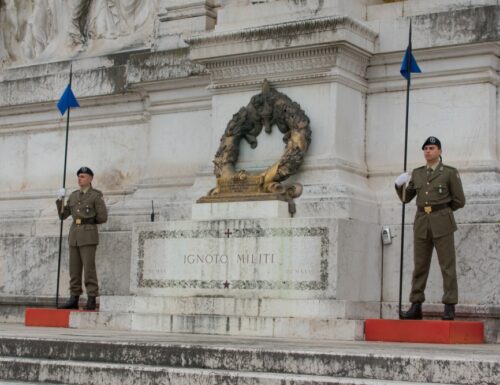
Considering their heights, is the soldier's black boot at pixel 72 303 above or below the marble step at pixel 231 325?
above

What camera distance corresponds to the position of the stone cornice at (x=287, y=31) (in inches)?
548

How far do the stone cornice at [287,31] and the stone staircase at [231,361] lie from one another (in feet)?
13.6

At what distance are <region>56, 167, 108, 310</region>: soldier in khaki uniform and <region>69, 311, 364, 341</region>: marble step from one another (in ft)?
2.89

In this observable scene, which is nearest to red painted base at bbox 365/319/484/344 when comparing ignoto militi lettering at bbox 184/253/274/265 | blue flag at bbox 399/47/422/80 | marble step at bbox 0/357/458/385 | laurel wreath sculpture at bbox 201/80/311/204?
ignoto militi lettering at bbox 184/253/274/265

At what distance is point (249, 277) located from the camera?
13.5 m

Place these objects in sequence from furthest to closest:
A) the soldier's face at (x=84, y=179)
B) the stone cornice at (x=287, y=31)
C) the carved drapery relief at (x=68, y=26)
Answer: the carved drapery relief at (x=68, y=26)
the soldier's face at (x=84, y=179)
the stone cornice at (x=287, y=31)

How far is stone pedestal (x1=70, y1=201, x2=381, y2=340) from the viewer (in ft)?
42.3

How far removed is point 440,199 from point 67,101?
6.26m

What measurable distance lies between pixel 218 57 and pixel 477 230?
406 cm

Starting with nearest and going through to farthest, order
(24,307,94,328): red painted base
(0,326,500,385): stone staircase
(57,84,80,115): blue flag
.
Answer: (0,326,500,385): stone staircase, (24,307,94,328): red painted base, (57,84,80,115): blue flag

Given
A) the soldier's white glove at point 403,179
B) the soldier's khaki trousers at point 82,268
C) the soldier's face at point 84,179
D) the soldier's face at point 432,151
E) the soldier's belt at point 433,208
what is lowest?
the soldier's khaki trousers at point 82,268

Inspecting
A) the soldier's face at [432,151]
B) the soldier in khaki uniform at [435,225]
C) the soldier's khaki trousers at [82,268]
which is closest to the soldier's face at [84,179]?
the soldier's khaki trousers at [82,268]

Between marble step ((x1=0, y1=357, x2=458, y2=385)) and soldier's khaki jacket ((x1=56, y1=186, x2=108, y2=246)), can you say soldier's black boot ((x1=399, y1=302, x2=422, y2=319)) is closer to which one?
marble step ((x1=0, y1=357, x2=458, y2=385))

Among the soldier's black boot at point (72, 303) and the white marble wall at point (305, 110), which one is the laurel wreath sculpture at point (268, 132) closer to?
the white marble wall at point (305, 110)
